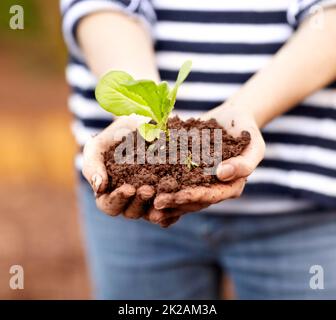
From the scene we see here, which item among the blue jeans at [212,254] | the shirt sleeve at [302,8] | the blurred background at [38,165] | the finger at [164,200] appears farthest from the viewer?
the blurred background at [38,165]

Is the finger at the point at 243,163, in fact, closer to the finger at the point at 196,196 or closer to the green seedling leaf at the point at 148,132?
the finger at the point at 196,196

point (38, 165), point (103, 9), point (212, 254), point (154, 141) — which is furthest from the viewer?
point (38, 165)

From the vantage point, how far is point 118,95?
103 cm

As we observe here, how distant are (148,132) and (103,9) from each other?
29cm

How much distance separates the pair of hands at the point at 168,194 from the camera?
0.96 m

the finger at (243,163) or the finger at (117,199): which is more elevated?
the finger at (243,163)

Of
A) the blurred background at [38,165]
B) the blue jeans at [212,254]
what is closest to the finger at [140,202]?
the blue jeans at [212,254]

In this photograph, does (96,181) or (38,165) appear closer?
(96,181)

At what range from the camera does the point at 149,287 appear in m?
1.34

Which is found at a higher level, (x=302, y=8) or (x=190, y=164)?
(x=302, y=8)

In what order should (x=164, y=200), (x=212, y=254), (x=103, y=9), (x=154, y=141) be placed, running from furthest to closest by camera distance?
(x=212, y=254)
(x=103, y=9)
(x=154, y=141)
(x=164, y=200)

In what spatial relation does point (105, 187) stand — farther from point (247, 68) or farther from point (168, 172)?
point (247, 68)

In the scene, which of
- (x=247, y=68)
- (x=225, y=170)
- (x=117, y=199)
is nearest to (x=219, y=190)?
(x=225, y=170)

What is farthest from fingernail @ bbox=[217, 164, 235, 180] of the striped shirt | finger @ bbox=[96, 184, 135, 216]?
the striped shirt
